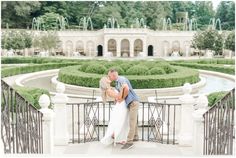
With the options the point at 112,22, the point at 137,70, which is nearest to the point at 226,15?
the point at 112,22

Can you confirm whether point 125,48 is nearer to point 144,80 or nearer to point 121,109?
point 144,80

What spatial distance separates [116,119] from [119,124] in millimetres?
76

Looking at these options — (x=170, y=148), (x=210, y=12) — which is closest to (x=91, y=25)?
(x=210, y=12)

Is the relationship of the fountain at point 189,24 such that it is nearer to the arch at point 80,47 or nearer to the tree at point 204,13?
the tree at point 204,13

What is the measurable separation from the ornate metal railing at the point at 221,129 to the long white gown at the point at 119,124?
0.96 metres

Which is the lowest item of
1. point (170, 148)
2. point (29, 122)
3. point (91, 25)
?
point (170, 148)

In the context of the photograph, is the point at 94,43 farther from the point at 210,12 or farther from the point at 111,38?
the point at 210,12

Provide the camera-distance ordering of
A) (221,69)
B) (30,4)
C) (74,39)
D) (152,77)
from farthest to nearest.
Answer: (74,39)
(30,4)
(221,69)
(152,77)

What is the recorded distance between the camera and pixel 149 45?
3297 centimetres

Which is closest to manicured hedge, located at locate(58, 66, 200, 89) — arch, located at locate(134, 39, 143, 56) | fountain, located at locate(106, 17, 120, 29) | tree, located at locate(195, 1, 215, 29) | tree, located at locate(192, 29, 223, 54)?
tree, located at locate(192, 29, 223, 54)

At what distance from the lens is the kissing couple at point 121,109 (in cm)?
461

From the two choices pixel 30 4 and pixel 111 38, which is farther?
pixel 111 38

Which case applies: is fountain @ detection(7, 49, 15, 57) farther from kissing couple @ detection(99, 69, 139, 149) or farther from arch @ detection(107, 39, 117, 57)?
kissing couple @ detection(99, 69, 139, 149)

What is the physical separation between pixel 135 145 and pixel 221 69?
12.1 metres
